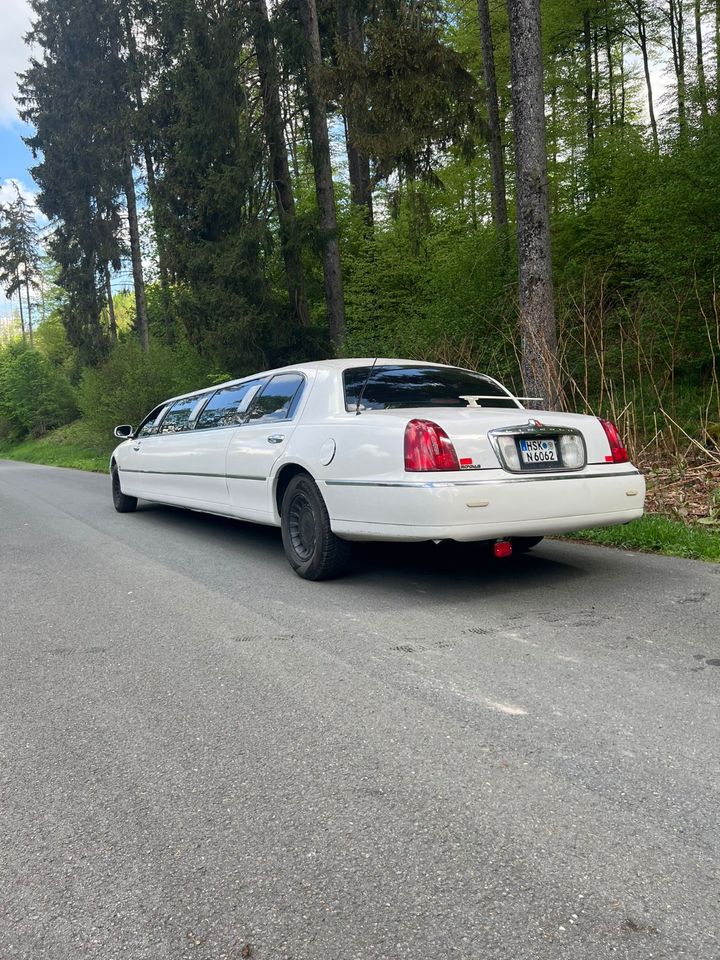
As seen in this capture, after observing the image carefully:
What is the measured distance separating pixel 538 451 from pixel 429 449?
775 millimetres

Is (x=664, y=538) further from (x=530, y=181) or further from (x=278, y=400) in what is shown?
(x=530, y=181)

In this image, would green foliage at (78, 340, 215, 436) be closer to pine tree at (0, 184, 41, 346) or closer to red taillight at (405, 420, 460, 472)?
red taillight at (405, 420, 460, 472)

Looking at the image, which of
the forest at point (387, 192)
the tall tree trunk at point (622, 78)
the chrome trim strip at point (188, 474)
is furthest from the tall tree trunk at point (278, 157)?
the tall tree trunk at point (622, 78)

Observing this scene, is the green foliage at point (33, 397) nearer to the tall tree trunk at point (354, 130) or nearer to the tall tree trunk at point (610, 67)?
the tall tree trunk at point (354, 130)

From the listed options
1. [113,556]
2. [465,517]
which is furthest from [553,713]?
[113,556]

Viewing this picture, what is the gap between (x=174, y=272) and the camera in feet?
65.5

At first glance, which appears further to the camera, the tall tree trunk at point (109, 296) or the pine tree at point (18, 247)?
the pine tree at point (18, 247)

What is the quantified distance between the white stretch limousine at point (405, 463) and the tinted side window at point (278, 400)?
1 centimetres

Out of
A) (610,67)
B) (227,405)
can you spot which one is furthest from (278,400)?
(610,67)

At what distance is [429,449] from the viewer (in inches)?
183

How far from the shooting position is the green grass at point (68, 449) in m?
26.3

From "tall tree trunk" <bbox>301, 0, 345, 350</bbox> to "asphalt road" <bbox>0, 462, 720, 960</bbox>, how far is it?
44.6 feet

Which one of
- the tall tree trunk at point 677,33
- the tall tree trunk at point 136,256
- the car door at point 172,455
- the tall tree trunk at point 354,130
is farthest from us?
the tall tree trunk at point 136,256

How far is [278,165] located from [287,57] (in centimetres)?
242
